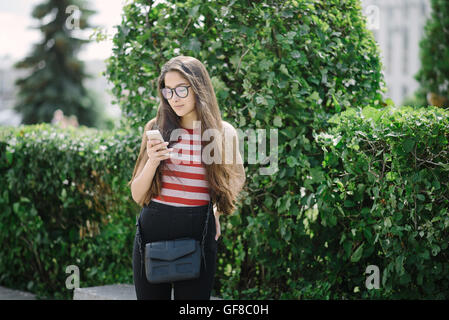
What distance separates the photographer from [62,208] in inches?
209

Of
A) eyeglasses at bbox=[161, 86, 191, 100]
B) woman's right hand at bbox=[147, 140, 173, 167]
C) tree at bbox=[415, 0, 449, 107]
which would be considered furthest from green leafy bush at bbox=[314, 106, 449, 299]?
tree at bbox=[415, 0, 449, 107]

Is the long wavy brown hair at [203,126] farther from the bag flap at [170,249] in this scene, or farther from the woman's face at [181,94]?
the bag flap at [170,249]

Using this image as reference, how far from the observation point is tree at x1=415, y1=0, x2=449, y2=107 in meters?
11.2

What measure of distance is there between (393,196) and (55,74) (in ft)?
72.1

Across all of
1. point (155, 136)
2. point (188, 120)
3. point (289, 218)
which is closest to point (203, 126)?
point (188, 120)

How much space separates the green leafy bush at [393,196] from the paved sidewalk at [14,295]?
129 inches

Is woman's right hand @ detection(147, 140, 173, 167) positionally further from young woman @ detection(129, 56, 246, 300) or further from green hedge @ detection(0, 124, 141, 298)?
green hedge @ detection(0, 124, 141, 298)

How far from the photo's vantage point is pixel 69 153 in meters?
4.95

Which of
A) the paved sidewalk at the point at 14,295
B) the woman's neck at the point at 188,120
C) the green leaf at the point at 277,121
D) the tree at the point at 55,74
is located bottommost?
the paved sidewalk at the point at 14,295

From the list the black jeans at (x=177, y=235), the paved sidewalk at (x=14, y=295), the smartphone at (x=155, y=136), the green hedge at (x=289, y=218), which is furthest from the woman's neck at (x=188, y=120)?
the paved sidewalk at (x=14, y=295)

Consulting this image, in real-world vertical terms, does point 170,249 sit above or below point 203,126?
below

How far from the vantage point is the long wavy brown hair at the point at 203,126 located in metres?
2.75

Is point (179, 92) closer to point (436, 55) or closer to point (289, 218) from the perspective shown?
point (289, 218)

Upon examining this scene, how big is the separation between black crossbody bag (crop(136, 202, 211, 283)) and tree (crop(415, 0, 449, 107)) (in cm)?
958
